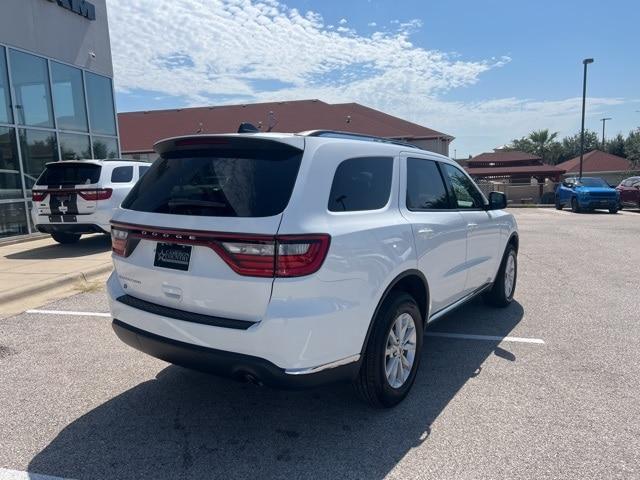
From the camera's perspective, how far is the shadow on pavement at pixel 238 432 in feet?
8.99

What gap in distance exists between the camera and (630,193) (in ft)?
71.9

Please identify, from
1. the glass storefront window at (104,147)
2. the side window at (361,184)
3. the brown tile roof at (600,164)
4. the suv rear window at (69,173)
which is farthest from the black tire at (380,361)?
the brown tile roof at (600,164)

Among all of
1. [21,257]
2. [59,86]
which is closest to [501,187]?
[59,86]

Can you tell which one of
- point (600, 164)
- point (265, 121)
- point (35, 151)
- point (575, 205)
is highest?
point (265, 121)

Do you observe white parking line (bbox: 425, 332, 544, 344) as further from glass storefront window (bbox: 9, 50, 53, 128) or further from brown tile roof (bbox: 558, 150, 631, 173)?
brown tile roof (bbox: 558, 150, 631, 173)

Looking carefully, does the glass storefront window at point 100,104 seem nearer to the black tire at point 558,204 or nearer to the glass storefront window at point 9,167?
the glass storefront window at point 9,167

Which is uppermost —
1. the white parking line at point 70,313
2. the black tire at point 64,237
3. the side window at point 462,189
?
the side window at point 462,189

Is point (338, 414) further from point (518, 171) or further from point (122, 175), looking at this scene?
point (518, 171)

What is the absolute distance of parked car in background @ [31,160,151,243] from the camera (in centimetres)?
906

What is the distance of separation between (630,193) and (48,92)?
908 inches

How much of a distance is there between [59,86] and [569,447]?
1351 centimetres

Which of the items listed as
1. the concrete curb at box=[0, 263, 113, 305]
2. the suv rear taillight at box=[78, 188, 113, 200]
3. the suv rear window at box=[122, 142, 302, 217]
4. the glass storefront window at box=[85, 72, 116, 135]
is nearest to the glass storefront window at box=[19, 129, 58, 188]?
the glass storefront window at box=[85, 72, 116, 135]

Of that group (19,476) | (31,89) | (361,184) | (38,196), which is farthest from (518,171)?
(19,476)

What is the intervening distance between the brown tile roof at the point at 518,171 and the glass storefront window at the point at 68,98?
3059 centimetres
